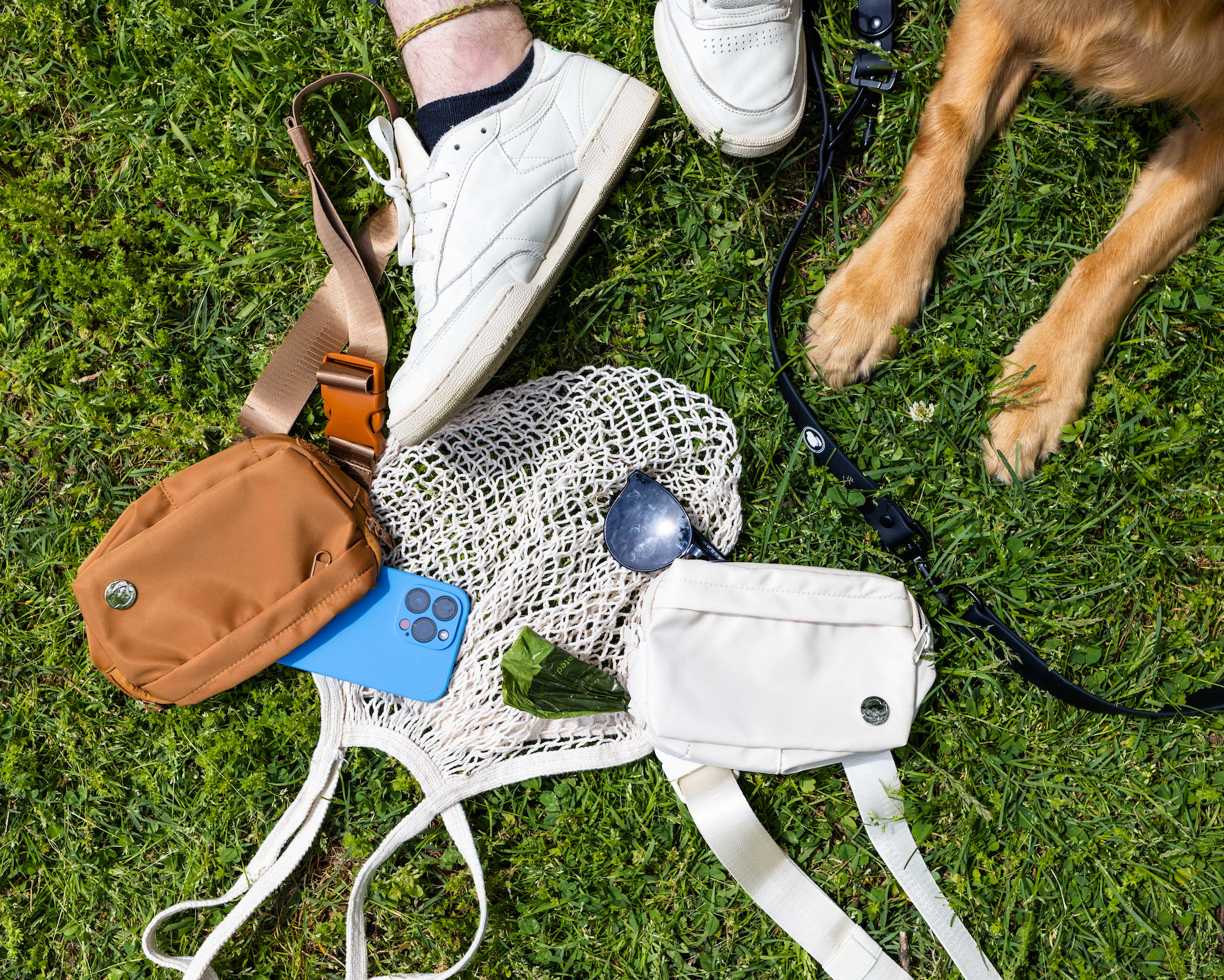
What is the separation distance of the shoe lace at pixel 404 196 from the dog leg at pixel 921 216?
4.11 feet

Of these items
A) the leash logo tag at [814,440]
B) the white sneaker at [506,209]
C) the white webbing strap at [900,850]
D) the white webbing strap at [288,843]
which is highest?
the white sneaker at [506,209]

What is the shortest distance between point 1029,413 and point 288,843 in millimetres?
2755

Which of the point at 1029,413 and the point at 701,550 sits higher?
the point at 1029,413

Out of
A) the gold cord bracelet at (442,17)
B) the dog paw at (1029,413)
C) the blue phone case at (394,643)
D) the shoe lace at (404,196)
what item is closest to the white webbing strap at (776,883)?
the blue phone case at (394,643)

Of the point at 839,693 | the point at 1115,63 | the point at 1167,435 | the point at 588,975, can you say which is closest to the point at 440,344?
the point at 839,693

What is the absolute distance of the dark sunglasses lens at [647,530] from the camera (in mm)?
2508

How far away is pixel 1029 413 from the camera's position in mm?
2447

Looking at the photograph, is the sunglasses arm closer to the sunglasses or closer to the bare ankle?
the sunglasses

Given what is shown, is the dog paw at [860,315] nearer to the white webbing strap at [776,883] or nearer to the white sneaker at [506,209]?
the white sneaker at [506,209]

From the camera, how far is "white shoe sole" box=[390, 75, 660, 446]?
7.72 feet

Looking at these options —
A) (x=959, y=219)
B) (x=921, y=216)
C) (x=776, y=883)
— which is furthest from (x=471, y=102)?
(x=776, y=883)

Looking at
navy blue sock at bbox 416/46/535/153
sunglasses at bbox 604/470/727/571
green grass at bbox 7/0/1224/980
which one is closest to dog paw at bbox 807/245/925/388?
green grass at bbox 7/0/1224/980

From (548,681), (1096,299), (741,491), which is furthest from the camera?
(741,491)

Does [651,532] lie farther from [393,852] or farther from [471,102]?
[471,102]
